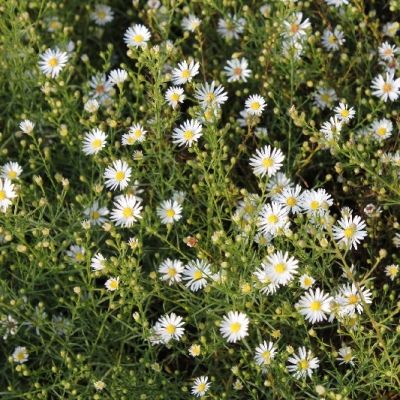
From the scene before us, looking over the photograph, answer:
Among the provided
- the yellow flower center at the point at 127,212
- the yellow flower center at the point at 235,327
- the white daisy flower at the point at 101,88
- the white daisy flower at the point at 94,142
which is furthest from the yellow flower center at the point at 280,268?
the white daisy flower at the point at 101,88

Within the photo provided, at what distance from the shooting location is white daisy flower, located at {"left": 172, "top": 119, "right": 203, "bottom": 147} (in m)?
3.12

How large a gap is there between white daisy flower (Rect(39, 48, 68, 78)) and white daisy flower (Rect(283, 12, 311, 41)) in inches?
38.5

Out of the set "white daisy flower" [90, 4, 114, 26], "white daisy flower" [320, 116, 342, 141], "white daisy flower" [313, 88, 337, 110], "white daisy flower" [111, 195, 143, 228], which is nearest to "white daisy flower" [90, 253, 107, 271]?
"white daisy flower" [111, 195, 143, 228]

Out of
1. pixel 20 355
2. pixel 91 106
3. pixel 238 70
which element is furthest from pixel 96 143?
pixel 20 355

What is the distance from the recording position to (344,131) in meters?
3.35

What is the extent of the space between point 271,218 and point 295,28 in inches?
38.1

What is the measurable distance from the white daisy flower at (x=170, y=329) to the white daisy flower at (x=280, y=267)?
422mm

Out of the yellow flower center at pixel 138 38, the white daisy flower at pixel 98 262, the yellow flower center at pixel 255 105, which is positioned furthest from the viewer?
the yellow flower center at pixel 138 38

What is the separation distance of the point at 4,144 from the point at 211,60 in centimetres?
108

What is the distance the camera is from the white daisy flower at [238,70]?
354 cm

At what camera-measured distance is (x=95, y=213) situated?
3225mm

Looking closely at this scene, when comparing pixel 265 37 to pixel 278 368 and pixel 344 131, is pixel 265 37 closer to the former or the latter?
pixel 344 131

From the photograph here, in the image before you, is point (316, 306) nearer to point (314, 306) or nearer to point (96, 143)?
point (314, 306)

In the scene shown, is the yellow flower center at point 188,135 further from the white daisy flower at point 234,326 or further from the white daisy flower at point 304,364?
the white daisy flower at point 304,364
